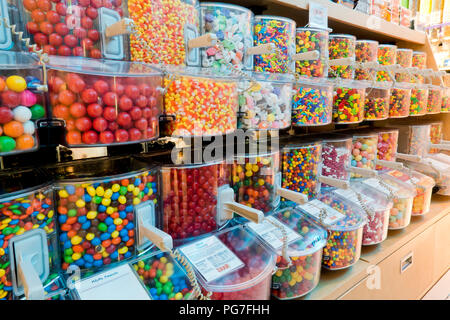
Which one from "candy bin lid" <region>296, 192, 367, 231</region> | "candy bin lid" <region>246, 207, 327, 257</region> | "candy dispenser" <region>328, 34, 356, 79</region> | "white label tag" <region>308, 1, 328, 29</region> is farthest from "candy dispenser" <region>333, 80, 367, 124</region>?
"candy bin lid" <region>246, 207, 327, 257</region>

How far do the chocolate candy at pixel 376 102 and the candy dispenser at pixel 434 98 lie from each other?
2.37 ft

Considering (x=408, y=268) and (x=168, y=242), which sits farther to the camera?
(x=408, y=268)

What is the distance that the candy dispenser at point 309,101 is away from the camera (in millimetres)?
1253

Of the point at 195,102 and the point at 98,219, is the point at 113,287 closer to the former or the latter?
the point at 98,219

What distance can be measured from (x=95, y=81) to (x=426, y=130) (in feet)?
7.41

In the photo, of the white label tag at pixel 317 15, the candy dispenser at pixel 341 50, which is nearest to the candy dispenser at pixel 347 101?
the candy dispenser at pixel 341 50

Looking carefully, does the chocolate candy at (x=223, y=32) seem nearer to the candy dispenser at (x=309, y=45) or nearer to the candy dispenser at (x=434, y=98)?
the candy dispenser at (x=309, y=45)

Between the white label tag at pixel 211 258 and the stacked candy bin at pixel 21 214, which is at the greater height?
the stacked candy bin at pixel 21 214

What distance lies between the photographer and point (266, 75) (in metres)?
1.14

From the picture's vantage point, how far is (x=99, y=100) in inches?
27.0

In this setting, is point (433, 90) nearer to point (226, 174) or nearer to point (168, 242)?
point (226, 174)

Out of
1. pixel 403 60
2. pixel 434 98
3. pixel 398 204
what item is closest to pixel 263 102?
pixel 398 204

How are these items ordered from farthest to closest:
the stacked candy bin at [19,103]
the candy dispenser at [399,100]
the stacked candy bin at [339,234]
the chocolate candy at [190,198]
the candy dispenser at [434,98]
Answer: the candy dispenser at [434,98]
the candy dispenser at [399,100]
the stacked candy bin at [339,234]
the chocolate candy at [190,198]
the stacked candy bin at [19,103]

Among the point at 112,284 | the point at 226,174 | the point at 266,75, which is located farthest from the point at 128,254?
the point at 266,75
